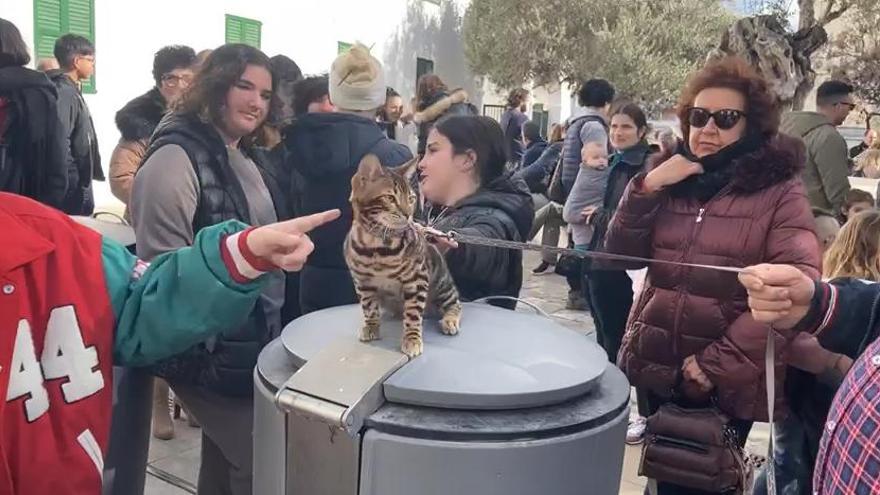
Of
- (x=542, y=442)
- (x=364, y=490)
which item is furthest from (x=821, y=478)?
(x=364, y=490)

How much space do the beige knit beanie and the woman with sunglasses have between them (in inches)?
43.7

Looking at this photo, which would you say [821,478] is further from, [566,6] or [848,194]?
[566,6]

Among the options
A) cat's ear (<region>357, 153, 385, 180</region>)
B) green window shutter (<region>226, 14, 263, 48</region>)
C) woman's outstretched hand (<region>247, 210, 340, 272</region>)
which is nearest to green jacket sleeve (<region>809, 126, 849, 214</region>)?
cat's ear (<region>357, 153, 385, 180</region>)

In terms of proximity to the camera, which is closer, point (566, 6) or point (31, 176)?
point (31, 176)

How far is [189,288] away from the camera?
159cm

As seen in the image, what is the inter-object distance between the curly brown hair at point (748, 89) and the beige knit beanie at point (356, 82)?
46.8 inches

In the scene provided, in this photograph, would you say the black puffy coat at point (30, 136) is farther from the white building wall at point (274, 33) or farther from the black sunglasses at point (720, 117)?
Answer: the white building wall at point (274, 33)

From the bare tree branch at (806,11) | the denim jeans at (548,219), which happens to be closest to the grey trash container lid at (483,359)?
the denim jeans at (548,219)

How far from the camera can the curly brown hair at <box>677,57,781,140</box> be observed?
2516 millimetres

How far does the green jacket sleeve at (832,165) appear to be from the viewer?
15.8ft

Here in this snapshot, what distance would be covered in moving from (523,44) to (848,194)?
13.6 m

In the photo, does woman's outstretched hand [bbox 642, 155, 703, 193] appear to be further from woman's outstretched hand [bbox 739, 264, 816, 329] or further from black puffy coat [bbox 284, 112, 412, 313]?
black puffy coat [bbox 284, 112, 412, 313]

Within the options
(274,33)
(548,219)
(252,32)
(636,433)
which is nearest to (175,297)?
Result: (636,433)

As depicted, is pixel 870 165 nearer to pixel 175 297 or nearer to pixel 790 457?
pixel 790 457
